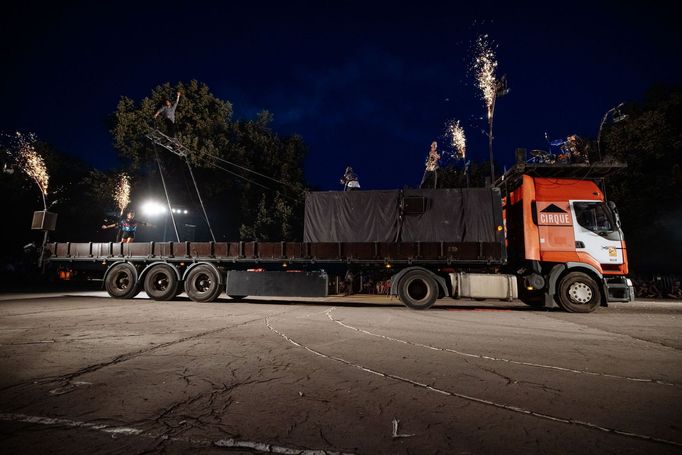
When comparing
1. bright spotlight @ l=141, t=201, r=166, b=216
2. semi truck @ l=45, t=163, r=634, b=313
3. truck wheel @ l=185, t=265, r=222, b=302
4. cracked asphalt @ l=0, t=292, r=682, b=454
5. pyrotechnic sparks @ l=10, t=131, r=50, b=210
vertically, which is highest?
pyrotechnic sparks @ l=10, t=131, r=50, b=210

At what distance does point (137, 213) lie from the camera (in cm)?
2464

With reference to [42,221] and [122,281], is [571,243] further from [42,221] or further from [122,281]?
[42,221]

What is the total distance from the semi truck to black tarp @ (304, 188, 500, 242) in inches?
1.4

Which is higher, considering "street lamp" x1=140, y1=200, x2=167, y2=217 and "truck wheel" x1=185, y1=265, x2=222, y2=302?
"street lamp" x1=140, y1=200, x2=167, y2=217

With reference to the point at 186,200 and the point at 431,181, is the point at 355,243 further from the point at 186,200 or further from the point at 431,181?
the point at 431,181

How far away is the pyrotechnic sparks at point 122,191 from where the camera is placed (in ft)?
82.1

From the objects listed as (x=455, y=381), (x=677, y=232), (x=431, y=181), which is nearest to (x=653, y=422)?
(x=455, y=381)

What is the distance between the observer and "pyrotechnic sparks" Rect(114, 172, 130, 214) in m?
25.0

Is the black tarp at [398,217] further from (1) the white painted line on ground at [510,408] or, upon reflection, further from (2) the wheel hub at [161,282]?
(1) the white painted line on ground at [510,408]

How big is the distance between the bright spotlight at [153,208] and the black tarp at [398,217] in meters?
18.6

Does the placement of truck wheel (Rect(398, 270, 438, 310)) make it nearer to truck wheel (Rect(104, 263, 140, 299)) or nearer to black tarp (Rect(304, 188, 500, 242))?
black tarp (Rect(304, 188, 500, 242))

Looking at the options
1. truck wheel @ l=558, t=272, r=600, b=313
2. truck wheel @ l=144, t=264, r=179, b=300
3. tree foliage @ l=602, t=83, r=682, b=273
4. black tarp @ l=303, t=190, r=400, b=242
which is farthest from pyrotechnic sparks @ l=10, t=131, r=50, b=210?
tree foliage @ l=602, t=83, r=682, b=273

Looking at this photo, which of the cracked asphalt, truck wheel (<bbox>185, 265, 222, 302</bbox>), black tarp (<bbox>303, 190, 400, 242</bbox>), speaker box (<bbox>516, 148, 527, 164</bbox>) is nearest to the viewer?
the cracked asphalt

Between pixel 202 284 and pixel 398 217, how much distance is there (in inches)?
310
